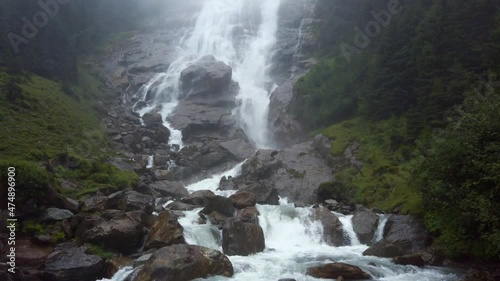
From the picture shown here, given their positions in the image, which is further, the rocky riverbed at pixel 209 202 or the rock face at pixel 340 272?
the rocky riverbed at pixel 209 202

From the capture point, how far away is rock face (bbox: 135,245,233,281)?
18.3 meters

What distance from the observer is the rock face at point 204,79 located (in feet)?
204

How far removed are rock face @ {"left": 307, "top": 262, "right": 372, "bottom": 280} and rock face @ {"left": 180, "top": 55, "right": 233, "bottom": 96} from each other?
45.6 metres

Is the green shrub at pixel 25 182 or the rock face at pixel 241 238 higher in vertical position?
the green shrub at pixel 25 182

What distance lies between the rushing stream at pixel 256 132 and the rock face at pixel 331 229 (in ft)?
1.29

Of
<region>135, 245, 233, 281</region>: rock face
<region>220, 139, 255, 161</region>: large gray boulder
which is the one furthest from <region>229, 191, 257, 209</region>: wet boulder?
<region>220, 139, 255, 161</region>: large gray boulder

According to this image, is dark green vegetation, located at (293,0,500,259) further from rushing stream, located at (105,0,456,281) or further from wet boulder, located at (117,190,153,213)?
wet boulder, located at (117,190,153,213)

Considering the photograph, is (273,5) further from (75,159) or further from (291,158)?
(75,159)

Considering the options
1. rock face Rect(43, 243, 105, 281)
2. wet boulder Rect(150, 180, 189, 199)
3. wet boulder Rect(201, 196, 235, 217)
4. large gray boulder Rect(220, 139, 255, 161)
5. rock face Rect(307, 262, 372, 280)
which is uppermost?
large gray boulder Rect(220, 139, 255, 161)

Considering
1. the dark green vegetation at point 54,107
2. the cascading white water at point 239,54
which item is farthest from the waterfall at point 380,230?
the cascading white water at point 239,54

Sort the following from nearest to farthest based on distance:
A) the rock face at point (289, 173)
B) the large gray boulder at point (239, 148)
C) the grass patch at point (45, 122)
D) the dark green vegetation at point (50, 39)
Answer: the grass patch at point (45, 122), the rock face at point (289, 173), the large gray boulder at point (239, 148), the dark green vegetation at point (50, 39)

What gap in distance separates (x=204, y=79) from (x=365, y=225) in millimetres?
41235

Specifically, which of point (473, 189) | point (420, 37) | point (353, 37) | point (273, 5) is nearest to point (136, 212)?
point (473, 189)

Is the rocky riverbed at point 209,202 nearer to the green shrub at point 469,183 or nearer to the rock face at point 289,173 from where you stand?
the rock face at point 289,173
